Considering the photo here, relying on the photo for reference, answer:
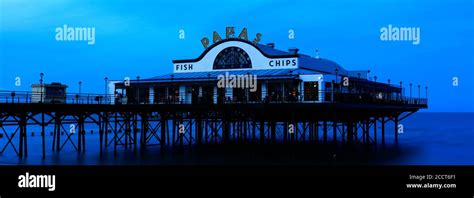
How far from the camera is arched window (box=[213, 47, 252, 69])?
162ft

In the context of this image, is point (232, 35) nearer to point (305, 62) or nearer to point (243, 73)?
point (243, 73)

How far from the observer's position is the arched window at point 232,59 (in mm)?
49350

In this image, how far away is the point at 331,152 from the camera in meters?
48.7

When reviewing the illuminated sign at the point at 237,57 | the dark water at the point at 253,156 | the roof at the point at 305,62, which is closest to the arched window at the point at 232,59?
the illuminated sign at the point at 237,57

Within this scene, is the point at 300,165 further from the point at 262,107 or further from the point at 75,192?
the point at 75,192

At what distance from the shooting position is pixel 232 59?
49.9 m

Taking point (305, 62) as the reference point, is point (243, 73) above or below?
below

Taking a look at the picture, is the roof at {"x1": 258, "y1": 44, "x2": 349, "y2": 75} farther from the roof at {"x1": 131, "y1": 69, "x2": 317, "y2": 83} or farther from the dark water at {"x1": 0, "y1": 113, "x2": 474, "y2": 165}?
the dark water at {"x1": 0, "y1": 113, "x2": 474, "y2": 165}

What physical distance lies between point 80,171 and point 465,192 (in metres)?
22.8

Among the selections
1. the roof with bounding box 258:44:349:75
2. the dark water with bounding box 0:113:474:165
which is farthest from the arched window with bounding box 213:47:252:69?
the dark water with bounding box 0:113:474:165

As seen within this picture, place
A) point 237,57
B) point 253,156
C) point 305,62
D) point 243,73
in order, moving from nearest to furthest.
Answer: point 253,156
point 243,73
point 237,57
point 305,62

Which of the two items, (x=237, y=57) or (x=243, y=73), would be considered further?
(x=237, y=57)

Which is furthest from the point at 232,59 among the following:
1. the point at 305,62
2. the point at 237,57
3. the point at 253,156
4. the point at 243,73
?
the point at 253,156

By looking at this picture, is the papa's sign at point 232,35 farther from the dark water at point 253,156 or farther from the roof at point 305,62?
the dark water at point 253,156
